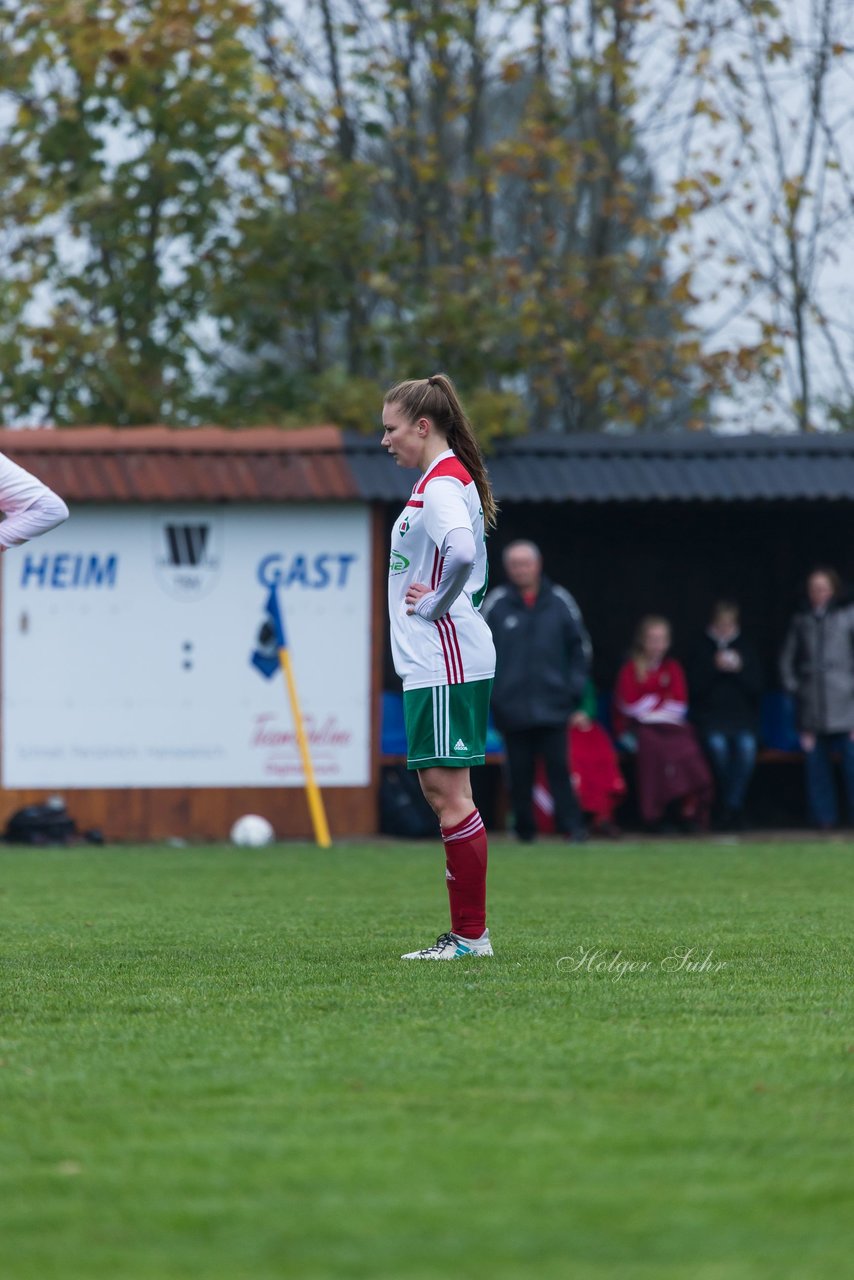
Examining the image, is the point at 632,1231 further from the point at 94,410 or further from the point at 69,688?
the point at 94,410

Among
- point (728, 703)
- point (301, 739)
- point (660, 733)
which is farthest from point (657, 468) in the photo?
point (301, 739)

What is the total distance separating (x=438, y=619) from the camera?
6270 mm

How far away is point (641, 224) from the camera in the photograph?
20.3 meters

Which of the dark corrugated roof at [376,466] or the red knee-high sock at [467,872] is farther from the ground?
the dark corrugated roof at [376,466]

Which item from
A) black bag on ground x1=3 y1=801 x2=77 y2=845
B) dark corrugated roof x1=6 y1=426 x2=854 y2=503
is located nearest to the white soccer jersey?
black bag on ground x1=3 y1=801 x2=77 y2=845

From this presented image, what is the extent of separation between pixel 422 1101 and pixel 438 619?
98.5 inches

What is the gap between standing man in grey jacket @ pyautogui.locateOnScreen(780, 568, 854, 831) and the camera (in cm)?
1521

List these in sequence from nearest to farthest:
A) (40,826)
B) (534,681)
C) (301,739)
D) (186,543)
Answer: (534,681) → (40,826) → (301,739) → (186,543)

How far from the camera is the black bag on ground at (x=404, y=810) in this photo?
1474 cm

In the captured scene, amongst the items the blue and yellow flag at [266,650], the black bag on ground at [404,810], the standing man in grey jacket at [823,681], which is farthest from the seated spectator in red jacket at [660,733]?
the blue and yellow flag at [266,650]

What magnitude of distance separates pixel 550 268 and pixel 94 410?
5183 millimetres

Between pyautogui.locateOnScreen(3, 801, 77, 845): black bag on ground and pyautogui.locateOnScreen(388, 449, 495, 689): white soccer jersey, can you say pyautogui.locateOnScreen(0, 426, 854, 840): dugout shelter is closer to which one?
pyautogui.locateOnScreen(3, 801, 77, 845): black bag on ground

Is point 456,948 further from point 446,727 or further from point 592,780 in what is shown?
point 592,780

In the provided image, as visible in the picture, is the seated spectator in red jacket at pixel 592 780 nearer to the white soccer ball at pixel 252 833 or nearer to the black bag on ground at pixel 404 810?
the black bag on ground at pixel 404 810
